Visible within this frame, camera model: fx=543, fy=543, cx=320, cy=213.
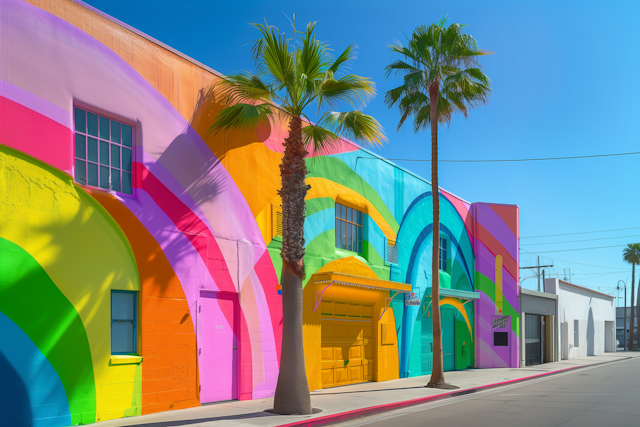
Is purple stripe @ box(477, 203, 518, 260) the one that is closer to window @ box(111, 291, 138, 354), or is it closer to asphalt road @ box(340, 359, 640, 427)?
asphalt road @ box(340, 359, 640, 427)

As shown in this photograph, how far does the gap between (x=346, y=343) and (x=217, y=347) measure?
226 inches

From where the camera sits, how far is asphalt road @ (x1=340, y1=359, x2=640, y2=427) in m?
10.6

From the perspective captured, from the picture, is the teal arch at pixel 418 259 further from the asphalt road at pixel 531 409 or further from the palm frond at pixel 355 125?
the palm frond at pixel 355 125

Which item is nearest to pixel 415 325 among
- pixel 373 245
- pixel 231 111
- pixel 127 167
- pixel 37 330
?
pixel 373 245

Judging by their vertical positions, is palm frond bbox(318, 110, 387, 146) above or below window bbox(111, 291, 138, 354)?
above

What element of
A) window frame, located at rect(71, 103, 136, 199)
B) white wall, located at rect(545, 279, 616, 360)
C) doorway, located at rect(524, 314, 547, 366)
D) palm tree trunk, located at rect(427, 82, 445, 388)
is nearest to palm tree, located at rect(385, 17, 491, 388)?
palm tree trunk, located at rect(427, 82, 445, 388)

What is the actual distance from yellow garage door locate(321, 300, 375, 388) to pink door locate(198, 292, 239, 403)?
3811mm

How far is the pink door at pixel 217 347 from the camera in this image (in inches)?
476

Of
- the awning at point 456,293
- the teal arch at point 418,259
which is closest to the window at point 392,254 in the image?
the teal arch at point 418,259

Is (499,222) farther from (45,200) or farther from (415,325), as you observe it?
(45,200)

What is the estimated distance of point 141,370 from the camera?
10.6 metres

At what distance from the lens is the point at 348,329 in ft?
57.0

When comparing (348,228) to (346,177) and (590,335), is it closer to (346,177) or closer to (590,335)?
(346,177)

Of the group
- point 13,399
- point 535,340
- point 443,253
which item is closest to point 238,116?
point 13,399
